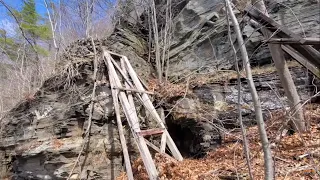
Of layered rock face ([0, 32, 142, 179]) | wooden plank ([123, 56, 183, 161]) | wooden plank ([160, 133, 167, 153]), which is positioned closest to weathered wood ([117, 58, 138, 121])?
wooden plank ([123, 56, 183, 161])

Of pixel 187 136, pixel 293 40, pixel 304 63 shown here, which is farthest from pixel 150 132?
pixel 293 40

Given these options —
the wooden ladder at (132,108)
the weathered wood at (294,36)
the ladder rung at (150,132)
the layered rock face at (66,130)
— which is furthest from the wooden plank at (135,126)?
the weathered wood at (294,36)

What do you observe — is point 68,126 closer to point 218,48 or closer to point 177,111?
point 177,111

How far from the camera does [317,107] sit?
5512 millimetres

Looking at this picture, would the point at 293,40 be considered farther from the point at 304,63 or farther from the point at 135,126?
the point at 135,126

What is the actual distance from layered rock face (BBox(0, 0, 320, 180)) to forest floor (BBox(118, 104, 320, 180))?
0.60 m

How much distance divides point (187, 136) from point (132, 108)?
228 cm

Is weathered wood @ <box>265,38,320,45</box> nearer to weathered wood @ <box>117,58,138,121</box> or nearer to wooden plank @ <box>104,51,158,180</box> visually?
wooden plank @ <box>104,51,158,180</box>

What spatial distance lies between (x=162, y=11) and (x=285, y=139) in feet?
24.7

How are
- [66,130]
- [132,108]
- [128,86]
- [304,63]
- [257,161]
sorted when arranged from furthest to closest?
[128,86]
[132,108]
[66,130]
[257,161]
[304,63]

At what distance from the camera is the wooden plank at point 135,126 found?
189 inches

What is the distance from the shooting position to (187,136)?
24.2 feet

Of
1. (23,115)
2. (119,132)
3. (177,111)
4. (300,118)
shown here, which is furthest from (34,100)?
(300,118)

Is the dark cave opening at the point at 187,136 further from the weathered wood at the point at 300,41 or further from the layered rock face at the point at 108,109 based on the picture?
the weathered wood at the point at 300,41
